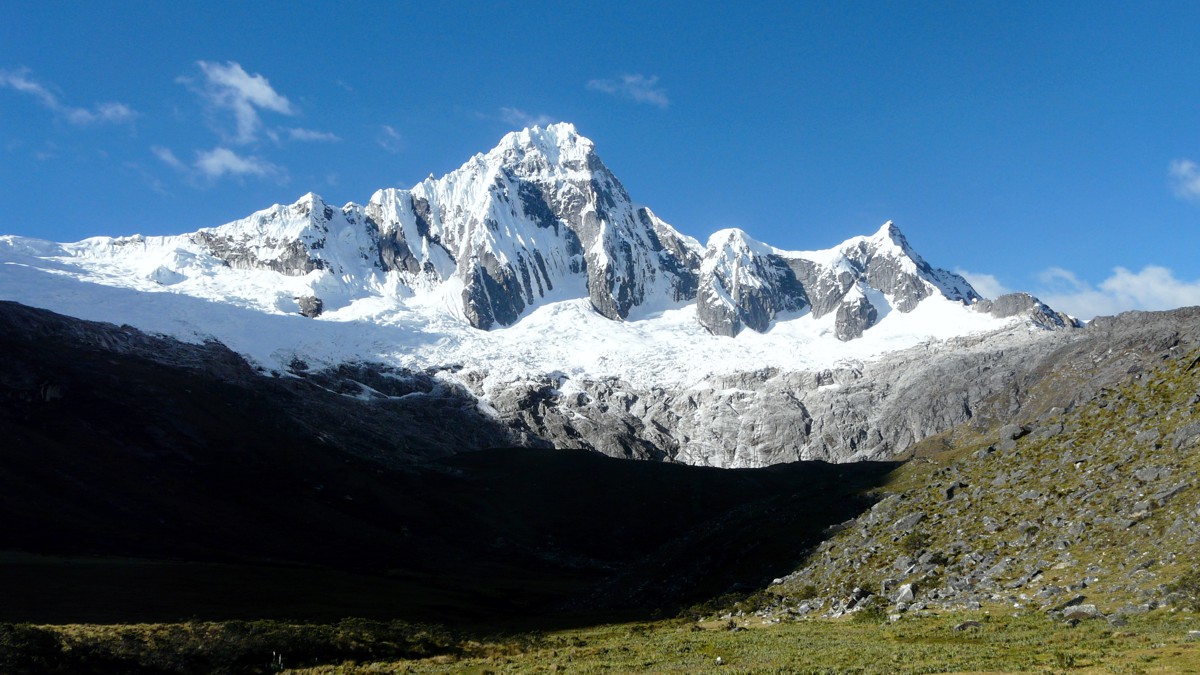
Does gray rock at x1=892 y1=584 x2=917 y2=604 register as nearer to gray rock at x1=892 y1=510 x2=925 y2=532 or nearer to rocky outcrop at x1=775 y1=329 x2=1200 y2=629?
rocky outcrop at x1=775 y1=329 x2=1200 y2=629

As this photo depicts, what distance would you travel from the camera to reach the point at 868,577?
65500mm

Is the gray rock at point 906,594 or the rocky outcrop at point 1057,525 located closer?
the rocky outcrop at point 1057,525

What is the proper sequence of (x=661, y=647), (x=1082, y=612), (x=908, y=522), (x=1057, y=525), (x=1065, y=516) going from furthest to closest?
(x=908, y=522), (x=1065, y=516), (x=1057, y=525), (x=661, y=647), (x=1082, y=612)

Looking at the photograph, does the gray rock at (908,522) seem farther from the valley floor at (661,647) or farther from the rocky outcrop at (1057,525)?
the valley floor at (661,647)

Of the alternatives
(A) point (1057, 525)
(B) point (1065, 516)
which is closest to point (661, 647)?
(A) point (1057, 525)

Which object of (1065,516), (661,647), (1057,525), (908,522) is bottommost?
(661,647)

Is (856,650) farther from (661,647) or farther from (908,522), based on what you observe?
(908,522)

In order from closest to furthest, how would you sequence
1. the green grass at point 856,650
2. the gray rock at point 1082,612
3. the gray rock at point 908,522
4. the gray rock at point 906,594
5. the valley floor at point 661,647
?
the green grass at point 856,650, the valley floor at point 661,647, the gray rock at point 1082,612, the gray rock at point 906,594, the gray rock at point 908,522

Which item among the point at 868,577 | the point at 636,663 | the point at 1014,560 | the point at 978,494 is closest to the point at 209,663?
the point at 636,663

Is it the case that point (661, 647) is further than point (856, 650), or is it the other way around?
point (661, 647)

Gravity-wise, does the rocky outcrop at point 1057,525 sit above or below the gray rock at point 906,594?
above

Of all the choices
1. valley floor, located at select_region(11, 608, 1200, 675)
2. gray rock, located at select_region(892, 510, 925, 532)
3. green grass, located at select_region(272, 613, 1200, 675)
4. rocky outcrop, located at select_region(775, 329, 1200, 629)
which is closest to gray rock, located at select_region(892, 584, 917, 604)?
rocky outcrop, located at select_region(775, 329, 1200, 629)

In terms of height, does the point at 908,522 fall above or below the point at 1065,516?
below

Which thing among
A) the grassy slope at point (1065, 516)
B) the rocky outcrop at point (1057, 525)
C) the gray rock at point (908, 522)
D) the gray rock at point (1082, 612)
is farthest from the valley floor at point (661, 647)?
the gray rock at point (908, 522)
